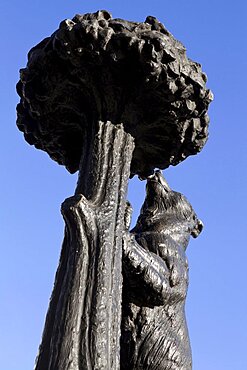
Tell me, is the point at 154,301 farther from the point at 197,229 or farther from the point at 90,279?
the point at 197,229

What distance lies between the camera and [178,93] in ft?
13.0

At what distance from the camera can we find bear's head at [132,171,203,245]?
4516 mm

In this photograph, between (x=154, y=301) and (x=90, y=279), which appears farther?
(x=154, y=301)

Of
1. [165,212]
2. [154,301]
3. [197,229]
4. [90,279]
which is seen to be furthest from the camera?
[197,229]

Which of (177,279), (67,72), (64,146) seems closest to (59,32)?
(67,72)

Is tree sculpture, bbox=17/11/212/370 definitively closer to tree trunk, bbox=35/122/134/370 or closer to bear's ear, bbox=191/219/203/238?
tree trunk, bbox=35/122/134/370

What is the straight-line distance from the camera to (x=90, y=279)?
3473mm

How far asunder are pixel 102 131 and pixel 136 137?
30 cm

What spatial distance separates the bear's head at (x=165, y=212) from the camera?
4.52 m

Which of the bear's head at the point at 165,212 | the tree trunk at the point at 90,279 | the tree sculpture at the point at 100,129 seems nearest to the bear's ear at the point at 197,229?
the bear's head at the point at 165,212

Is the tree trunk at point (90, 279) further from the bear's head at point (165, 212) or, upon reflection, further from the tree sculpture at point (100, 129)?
the bear's head at point (165, 212)

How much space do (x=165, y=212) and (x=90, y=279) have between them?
1.30m

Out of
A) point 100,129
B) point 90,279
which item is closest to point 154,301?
point 90,279

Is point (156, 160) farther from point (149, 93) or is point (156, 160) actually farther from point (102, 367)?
point (102, 367)
